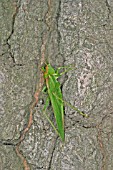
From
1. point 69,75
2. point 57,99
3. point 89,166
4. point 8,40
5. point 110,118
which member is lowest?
point 89,166

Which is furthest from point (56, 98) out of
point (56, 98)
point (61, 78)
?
point (61, 78)

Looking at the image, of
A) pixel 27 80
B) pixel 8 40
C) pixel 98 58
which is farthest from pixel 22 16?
pixel 98 58

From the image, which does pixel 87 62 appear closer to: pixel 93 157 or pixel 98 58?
pixel 98 58

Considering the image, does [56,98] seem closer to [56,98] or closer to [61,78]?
[56,98]
